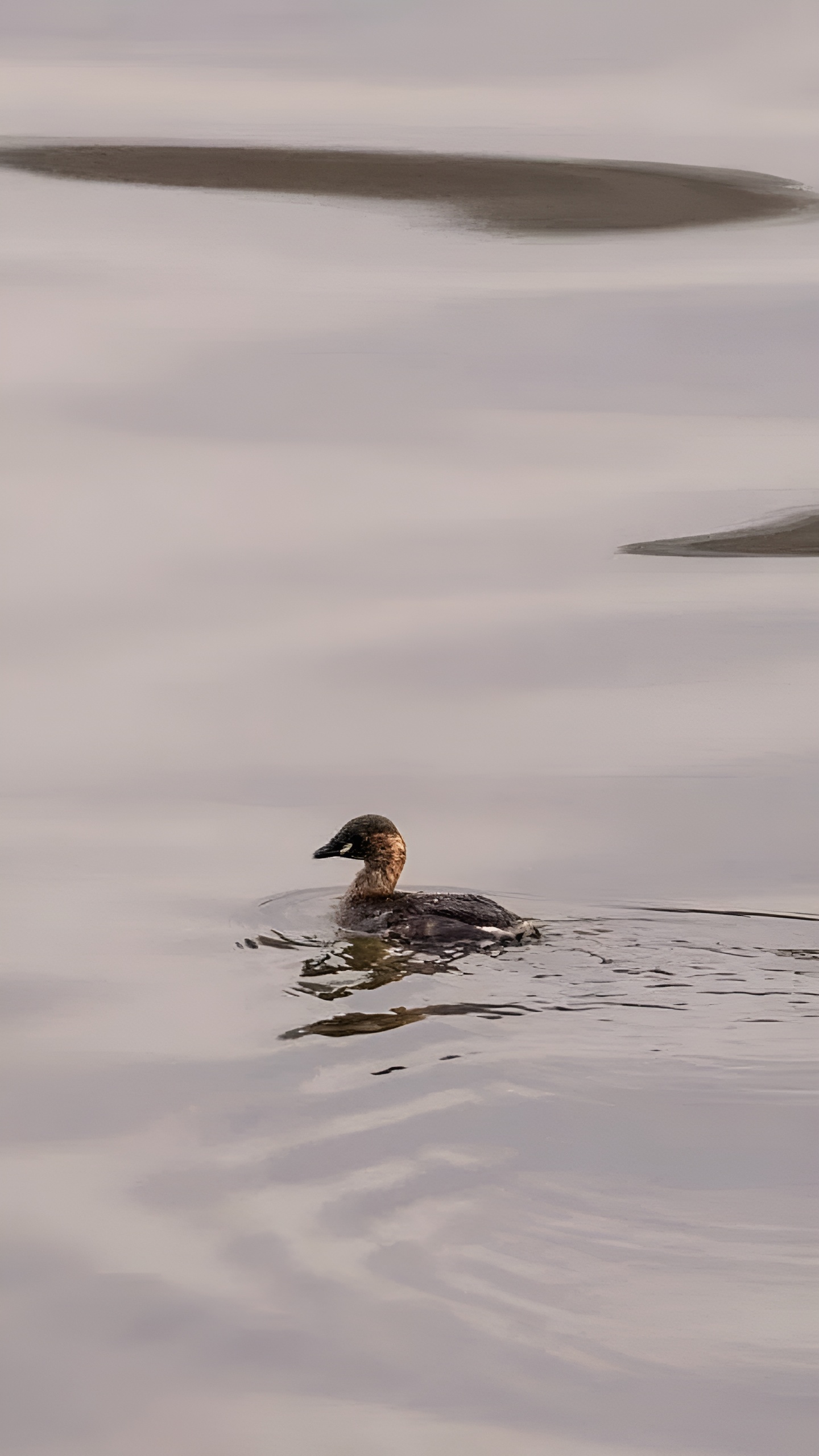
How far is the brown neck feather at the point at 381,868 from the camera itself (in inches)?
178

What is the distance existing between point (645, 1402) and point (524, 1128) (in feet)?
2.49

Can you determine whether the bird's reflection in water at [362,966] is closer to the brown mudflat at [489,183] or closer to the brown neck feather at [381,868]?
the brown neck feather at [381,868]

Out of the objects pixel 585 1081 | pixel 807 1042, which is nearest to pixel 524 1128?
pixel 585 1081

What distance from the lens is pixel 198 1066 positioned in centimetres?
334

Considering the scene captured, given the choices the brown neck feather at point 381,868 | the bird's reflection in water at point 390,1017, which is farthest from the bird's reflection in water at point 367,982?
the brown neck feather at point 381,868

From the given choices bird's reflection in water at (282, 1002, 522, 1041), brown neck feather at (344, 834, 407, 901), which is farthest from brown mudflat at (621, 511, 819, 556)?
bird's reflection in water at (282, 1002, 522, 1041)

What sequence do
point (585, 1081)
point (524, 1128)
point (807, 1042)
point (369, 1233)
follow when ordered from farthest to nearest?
point (807, 1042) → point (585, 1081) → point (524, 1128) → point (369, 1233)

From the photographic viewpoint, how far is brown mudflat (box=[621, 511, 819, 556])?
572cm

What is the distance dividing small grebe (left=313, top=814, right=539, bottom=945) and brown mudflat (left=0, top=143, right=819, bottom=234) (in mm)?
3536

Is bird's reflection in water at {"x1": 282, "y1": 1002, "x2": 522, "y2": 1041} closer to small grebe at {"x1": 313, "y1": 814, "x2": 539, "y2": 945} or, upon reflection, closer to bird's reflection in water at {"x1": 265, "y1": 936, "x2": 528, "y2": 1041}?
bird's reflection in water at {"x1": 265, "y1": 936, "x2": 528, "y2": 1041}

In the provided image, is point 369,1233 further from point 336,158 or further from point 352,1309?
point 336,158

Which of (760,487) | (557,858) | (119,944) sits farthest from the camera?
(760,487)

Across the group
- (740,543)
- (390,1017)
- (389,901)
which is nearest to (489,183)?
(740,543)

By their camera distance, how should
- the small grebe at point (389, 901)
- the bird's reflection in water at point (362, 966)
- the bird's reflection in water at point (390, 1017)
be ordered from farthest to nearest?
1. the small grebe at point (389, 901)
2. the bird's reflection in water at point (362, 966)
3. the bird's reflection in water at point (390, 1017)
